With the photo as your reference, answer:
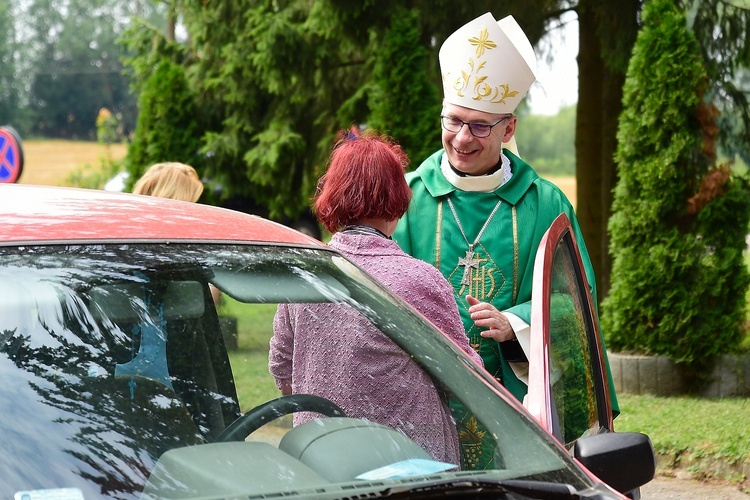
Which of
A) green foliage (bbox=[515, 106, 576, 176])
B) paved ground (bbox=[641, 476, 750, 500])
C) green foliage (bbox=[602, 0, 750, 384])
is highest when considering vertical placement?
green foliage (bbox=[602, 0, 750, 384])

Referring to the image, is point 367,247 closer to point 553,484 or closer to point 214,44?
point 553,484

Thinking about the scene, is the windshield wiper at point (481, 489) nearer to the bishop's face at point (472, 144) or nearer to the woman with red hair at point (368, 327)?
the woman with red hair at point (368, 327)

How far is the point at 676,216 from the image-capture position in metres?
9.02

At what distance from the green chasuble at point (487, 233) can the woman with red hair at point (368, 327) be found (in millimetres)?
717

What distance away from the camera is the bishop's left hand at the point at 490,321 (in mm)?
3506

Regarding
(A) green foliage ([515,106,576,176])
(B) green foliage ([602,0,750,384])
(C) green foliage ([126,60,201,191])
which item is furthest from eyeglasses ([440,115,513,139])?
(A) green foliage ([515,106,576,176])

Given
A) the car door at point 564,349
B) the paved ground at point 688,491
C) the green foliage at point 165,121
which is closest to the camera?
the car door at point 564,349

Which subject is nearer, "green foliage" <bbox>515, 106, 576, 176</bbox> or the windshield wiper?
the windshield wiper

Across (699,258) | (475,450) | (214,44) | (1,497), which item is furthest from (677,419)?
(214,44)

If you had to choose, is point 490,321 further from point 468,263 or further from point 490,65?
point 490,65

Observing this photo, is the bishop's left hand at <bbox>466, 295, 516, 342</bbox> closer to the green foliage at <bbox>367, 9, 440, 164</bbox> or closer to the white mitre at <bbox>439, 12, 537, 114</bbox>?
the white mitre at <bbox>439, 12, 537, 114</bbox>

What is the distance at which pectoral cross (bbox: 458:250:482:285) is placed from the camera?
400cm

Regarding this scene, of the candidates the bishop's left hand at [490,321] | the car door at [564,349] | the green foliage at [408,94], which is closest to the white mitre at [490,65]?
the bishop's left hand at [490,321]

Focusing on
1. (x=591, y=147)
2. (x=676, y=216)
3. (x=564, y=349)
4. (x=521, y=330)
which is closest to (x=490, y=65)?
(x=521, y=330)
